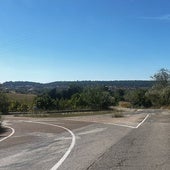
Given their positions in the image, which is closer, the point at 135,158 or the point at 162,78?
the point at 135,158

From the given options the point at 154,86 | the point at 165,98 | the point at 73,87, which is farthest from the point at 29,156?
the point at 73,87

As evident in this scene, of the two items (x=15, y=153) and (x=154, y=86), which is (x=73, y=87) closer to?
(x=154, y=86)

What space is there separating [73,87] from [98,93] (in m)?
58.1

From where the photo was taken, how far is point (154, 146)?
17844 mm

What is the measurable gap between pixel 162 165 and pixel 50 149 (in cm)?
580

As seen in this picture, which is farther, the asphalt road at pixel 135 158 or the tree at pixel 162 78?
the tree at pixel 162 78

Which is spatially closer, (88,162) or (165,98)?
(88,162)

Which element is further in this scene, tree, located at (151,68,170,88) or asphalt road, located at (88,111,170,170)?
tree, located at (151,68,170,88)

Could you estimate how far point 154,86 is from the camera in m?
128

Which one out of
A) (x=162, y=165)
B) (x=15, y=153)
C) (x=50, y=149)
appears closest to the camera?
(x=162, y=165)

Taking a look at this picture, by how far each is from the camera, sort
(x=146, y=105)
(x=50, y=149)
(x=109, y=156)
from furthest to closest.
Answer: (x=146, y=105) < (x=50, y=149) < (x=109, y=156)

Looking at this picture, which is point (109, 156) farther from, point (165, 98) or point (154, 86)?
point (154, 86)

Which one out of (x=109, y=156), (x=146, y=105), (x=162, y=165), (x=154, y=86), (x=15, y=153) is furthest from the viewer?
(x=146, y=105)

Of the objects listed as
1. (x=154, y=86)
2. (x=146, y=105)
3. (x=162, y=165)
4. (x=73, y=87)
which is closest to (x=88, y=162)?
(x=162, y=165)
